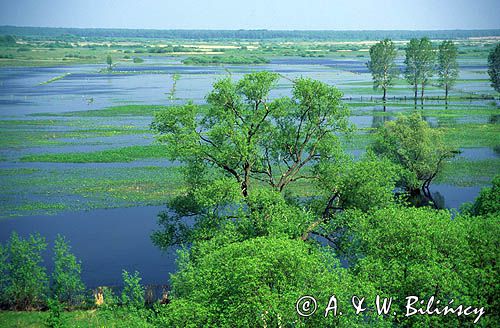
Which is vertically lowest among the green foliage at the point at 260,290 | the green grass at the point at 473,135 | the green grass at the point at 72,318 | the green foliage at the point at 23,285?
the green grass at the point at 72,318

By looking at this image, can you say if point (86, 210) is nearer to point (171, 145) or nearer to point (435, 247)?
point (171, 145)

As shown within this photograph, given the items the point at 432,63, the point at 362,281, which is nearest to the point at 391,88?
the point at 432,63

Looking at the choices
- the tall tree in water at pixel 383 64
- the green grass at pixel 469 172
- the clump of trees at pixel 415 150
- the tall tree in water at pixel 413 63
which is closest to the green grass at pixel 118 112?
the tall tree in water at pixel 383 64

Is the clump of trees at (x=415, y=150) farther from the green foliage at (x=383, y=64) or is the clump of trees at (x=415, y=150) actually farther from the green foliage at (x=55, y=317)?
the green foliage at (x=383, y=64)

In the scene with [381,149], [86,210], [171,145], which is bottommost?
[86,210]

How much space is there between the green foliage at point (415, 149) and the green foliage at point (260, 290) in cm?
2975

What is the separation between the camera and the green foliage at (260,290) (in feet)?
65.7

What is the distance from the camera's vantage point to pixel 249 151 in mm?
32219

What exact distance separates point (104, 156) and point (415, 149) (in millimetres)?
31257

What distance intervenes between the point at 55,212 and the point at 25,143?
27.0m

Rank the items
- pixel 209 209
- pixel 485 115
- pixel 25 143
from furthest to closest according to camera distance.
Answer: pixel 485 115 → pixel 25 143 → pixel 209 209

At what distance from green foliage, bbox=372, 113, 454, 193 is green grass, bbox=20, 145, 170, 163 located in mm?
24634

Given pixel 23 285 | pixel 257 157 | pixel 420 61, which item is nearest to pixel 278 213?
pixel 257 157

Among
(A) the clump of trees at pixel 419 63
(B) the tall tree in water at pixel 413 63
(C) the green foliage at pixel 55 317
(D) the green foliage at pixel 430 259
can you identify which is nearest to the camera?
(D) the green foliage at pixel 430 259
